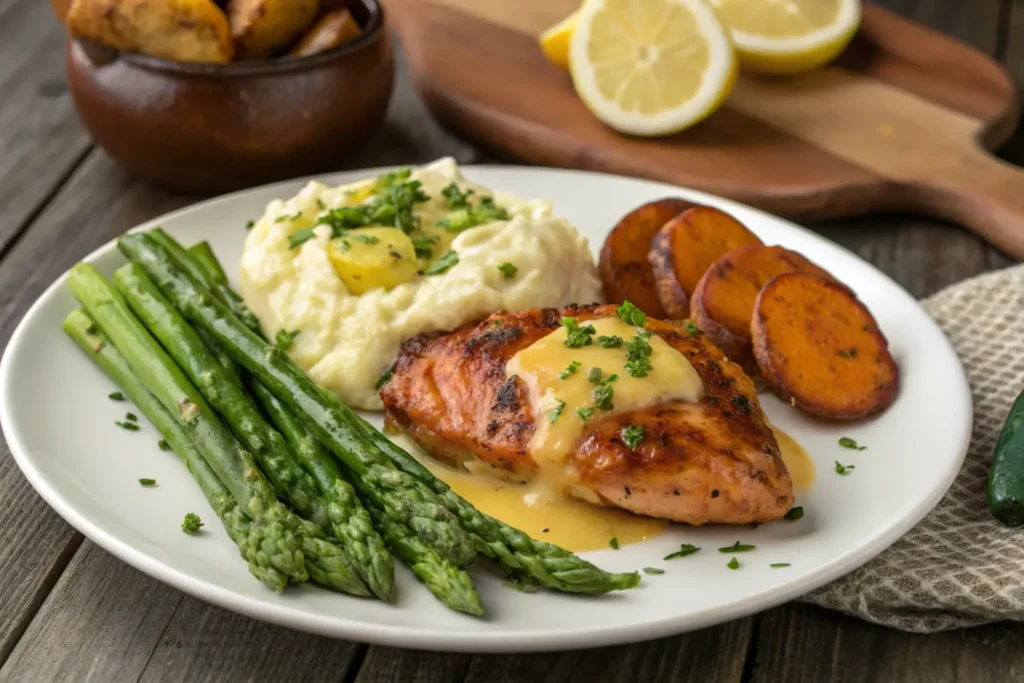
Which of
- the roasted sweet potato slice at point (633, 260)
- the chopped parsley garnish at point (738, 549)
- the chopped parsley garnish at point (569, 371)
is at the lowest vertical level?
the roasted sweet potato slice at point (633, 260)

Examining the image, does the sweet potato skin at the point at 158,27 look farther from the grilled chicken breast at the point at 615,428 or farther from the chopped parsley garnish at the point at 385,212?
the grilled chicken breast at the point at 615,428

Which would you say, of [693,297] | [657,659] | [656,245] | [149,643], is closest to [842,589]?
[657,659]

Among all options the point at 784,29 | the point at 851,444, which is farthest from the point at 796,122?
the point at 851,444

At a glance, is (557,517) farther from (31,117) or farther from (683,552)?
(31,117)

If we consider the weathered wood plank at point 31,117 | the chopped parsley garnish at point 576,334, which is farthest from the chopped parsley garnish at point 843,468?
the weathered wood plank at point 31,117

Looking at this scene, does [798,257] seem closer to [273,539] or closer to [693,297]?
[693,297]

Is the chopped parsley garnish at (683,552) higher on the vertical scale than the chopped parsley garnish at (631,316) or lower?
lower
